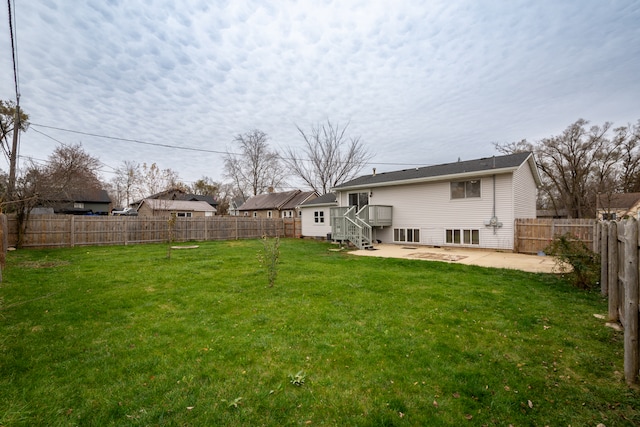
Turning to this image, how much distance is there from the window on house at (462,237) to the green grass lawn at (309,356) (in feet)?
23.4

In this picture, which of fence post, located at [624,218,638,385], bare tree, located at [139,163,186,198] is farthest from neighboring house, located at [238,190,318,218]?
fence post, located at [624,218,638,385]

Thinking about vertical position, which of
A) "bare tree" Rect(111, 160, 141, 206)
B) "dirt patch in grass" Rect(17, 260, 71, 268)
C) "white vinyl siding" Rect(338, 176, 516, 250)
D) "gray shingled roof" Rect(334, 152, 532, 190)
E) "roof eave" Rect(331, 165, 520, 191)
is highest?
"bare tree" Rect(111, 160, 141, 206)

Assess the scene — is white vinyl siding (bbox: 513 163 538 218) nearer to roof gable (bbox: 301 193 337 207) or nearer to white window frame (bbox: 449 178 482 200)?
white window frame (bbox: 449 178 482 200)

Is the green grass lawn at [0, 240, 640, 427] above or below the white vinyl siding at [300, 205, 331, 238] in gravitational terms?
below

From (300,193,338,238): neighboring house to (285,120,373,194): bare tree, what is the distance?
9034 millimetres

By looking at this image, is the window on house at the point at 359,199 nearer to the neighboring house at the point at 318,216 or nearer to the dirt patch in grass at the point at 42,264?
the neighboring house at the point at 318,216

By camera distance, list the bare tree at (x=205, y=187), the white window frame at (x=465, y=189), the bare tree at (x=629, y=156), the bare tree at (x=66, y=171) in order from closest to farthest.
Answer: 1. the white window frame at (x=465, y=189)
2. the bare tree at (x=66, y=171)
3. the bare tree at (x=629, y=156)
4. the bare tree at (x=205, y=187)

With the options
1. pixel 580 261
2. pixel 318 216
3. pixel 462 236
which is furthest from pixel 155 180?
pixel 580 261

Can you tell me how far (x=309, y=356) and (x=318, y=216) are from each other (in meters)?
18.0

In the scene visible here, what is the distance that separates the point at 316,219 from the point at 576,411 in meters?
19.3

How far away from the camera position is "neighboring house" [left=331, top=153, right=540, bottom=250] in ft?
41.0

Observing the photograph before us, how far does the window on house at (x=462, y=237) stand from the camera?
43.6ft

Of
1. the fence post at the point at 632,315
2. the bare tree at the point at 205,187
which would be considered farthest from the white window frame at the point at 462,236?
the bare tree at the point at 205,187

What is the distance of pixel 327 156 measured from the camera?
30.3 metres
